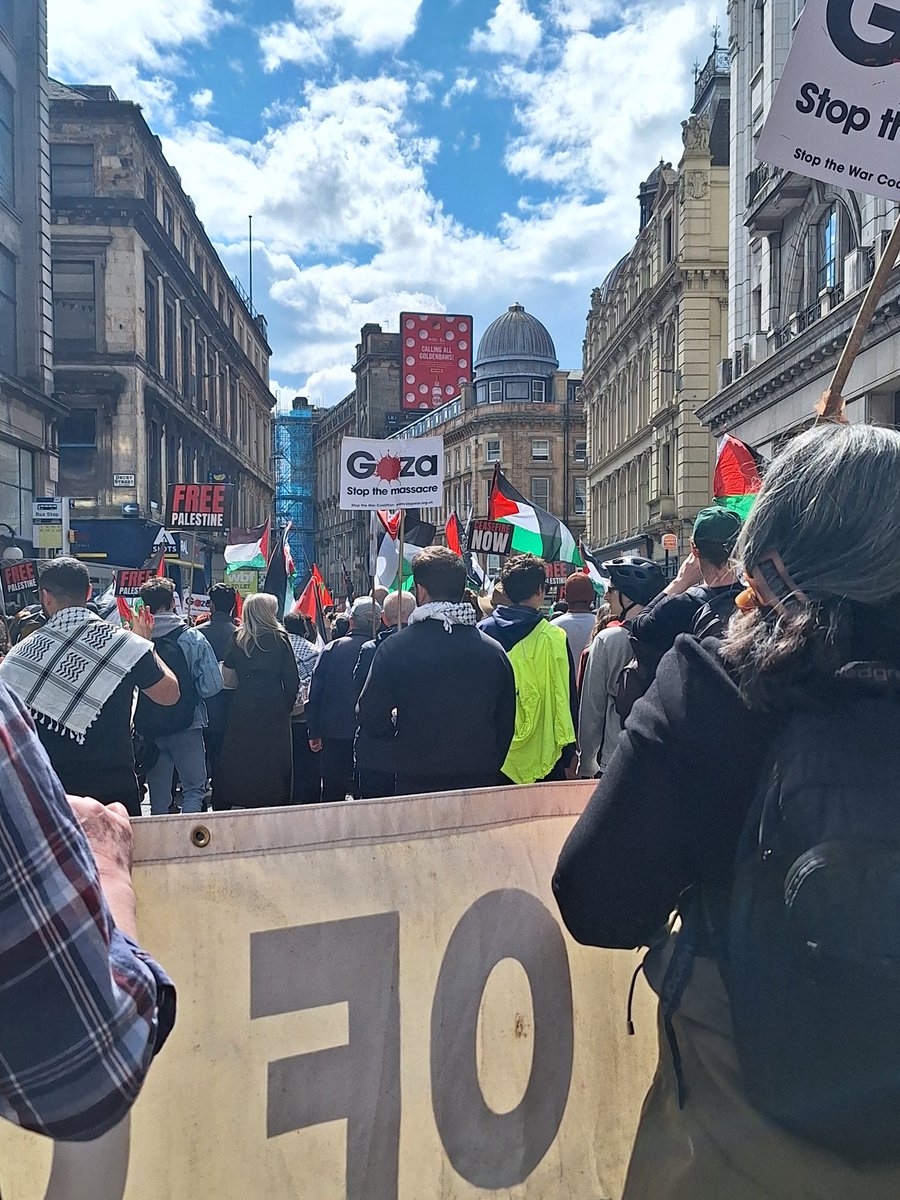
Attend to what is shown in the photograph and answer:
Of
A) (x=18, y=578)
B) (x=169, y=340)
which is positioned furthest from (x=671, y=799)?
(x=169, y=340)

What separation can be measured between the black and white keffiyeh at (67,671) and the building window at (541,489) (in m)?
63.8

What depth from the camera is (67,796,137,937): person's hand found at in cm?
156

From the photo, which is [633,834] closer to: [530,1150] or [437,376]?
[530,1150]

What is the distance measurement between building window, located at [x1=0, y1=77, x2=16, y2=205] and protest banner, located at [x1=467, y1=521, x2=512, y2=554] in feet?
53.4

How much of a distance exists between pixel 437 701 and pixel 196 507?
64.7 feet

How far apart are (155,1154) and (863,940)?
150cm

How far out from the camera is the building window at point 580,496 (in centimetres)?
6788

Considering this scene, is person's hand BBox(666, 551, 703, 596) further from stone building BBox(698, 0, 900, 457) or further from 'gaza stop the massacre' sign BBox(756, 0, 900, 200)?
stone building BBox(698, 0, 900, 457)

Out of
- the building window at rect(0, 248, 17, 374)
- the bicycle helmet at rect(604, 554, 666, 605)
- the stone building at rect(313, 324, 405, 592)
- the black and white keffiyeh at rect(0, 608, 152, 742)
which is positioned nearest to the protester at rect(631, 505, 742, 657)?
the bicycle helmet at rect(604, 554, 666, 605)

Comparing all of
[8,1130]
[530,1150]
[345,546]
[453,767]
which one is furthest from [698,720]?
[345,546]

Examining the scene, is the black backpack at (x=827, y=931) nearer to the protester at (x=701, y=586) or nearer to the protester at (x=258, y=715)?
the protester at (x=701, y=586)

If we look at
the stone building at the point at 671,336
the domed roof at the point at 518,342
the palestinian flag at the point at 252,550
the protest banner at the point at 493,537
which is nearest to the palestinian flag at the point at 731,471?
the protest banner at the point at 493,537

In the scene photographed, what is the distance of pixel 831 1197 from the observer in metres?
1.36

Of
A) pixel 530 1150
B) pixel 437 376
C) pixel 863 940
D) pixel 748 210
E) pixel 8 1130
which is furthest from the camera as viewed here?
pixel 437 376
